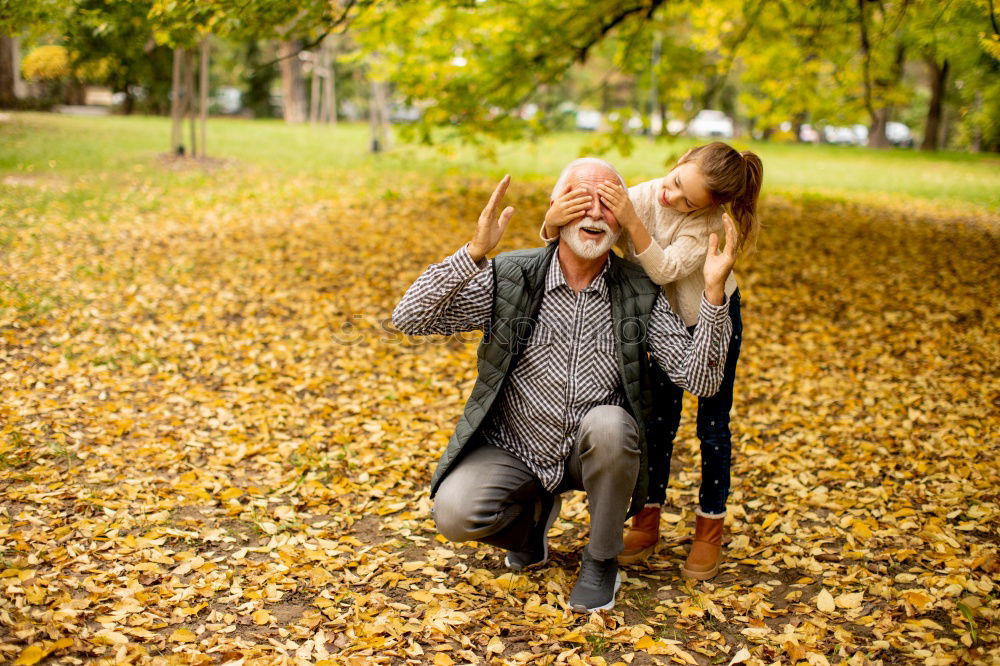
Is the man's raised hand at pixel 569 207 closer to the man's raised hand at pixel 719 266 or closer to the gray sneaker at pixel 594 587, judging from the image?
the man's raised hand at pixel 719 266

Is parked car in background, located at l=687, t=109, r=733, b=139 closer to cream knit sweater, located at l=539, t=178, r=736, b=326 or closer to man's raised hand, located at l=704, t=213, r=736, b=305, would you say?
cream knit sweater, located at l=539, t=178, r=736, b=326

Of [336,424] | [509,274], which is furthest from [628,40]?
[509,274]

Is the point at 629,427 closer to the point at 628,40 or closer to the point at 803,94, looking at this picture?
the point at 628,40

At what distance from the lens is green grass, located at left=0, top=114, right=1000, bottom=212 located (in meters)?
13.5

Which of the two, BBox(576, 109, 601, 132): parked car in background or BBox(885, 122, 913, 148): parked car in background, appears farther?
BBox(576, 109, 601, 132): parked car in background

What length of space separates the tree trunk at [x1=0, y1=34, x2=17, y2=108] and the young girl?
22.0 m

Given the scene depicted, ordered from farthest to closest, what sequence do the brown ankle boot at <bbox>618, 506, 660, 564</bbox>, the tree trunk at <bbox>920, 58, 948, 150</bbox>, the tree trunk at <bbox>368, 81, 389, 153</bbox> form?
the tree trunk at <bbox>920, 58, 948, 150</bbox>
the tree trunk at <bbox>368, 81, 389, 153</bbox>
the brown ankle boot at <bbox>618, 506, 660, 564</bbox>

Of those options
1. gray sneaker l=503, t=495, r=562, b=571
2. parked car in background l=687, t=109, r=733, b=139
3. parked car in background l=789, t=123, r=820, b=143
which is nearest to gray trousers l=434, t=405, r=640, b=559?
gray sneaker l=503, t=495, r=562, b=571

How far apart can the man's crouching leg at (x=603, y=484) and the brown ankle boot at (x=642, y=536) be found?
0.37 metres

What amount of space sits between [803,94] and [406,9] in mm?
5655

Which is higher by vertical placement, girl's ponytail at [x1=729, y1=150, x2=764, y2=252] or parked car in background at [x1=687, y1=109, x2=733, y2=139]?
parked car in background at [x1=687, y1=109, x2=733, y2=139]

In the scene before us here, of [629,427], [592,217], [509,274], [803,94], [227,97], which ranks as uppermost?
[227,97]

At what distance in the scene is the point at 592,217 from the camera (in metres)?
2.88

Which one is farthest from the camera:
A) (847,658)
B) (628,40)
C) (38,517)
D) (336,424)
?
(628,40)
